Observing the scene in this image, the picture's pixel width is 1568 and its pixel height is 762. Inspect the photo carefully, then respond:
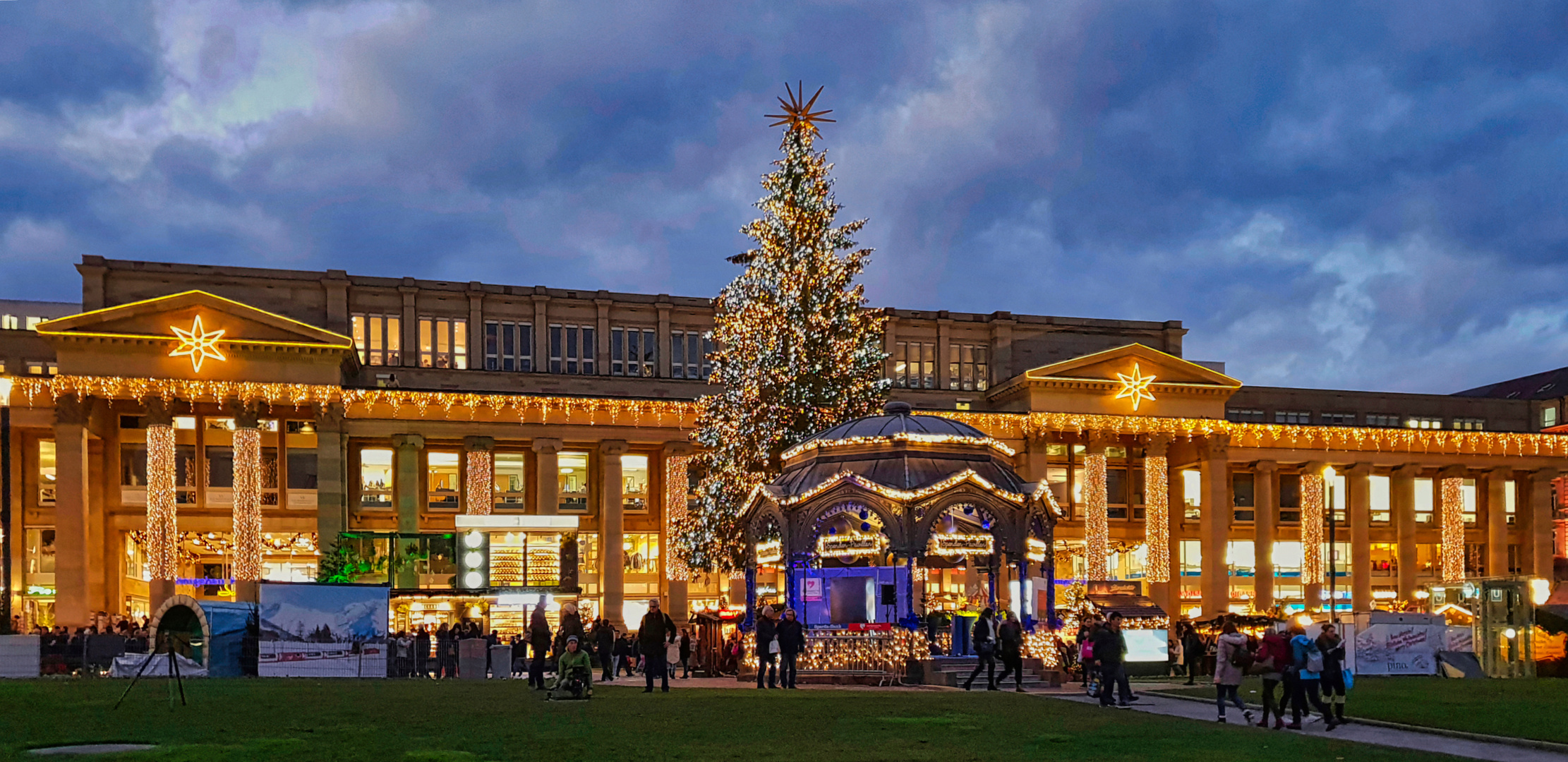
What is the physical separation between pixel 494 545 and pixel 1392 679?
24.9 metres

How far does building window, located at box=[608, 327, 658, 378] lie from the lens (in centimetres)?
7812

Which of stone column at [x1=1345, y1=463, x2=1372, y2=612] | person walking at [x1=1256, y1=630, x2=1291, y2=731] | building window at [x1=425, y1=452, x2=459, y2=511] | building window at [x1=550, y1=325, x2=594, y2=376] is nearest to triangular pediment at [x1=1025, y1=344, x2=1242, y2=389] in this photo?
stone column at [x1=1345, y1=463, x2=1372, y2=612]

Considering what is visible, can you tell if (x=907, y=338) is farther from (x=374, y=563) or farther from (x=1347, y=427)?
(x=374, y=563)

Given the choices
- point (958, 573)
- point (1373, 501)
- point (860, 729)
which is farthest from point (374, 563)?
point (1373, 501)

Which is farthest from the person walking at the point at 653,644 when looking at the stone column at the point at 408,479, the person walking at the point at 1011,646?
the stone column at the point at 408,479

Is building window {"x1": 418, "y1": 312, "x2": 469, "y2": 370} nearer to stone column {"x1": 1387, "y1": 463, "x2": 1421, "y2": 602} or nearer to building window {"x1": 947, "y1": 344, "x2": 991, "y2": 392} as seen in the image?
building window {"x1": 947, "y1": 344, "x2": 991, "y2": 392}

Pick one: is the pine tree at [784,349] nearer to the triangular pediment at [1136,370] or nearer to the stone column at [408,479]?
the stone column at [408,479]

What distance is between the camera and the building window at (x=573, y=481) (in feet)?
250

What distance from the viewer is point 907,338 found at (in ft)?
267

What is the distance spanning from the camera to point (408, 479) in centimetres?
6825

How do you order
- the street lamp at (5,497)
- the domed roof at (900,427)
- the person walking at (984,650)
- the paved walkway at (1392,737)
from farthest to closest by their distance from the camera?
the domed roof at (900,427)
the street lamp at (5,497)
the person walking at (984,650)
the paved walkway at (1392,737)

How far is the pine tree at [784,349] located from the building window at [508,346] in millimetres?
27813

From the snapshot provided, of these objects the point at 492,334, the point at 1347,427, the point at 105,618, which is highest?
the point at 492,334

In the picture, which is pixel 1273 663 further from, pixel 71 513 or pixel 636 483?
pixel 636 483
